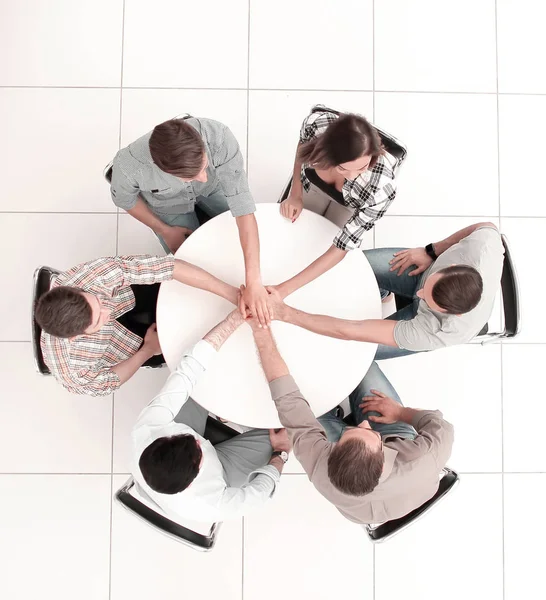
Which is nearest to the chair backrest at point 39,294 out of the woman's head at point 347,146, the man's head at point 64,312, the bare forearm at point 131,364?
the man's head at point 64,312

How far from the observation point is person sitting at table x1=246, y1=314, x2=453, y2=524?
1490 mm

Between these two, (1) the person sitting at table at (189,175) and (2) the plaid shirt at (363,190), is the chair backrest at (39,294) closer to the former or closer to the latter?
(1) the person sitting at table at (189,175)

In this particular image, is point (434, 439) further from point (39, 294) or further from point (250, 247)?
point (39, 294)

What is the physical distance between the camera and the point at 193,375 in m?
1.62

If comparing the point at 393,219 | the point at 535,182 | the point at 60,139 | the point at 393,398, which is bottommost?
the point at 393,398

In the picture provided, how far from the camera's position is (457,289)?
1.54 meters

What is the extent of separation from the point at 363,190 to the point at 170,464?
1110 millimetres

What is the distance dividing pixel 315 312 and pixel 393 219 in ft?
3.11

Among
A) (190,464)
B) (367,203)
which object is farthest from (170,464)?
(367,203)

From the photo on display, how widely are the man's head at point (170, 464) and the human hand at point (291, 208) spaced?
2.87ft

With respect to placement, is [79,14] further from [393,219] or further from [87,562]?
[87,562]

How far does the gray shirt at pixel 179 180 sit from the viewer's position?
1.63 meters

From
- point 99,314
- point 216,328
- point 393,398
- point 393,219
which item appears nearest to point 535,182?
point 393,219

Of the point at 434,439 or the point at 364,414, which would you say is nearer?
the point at 434,439
